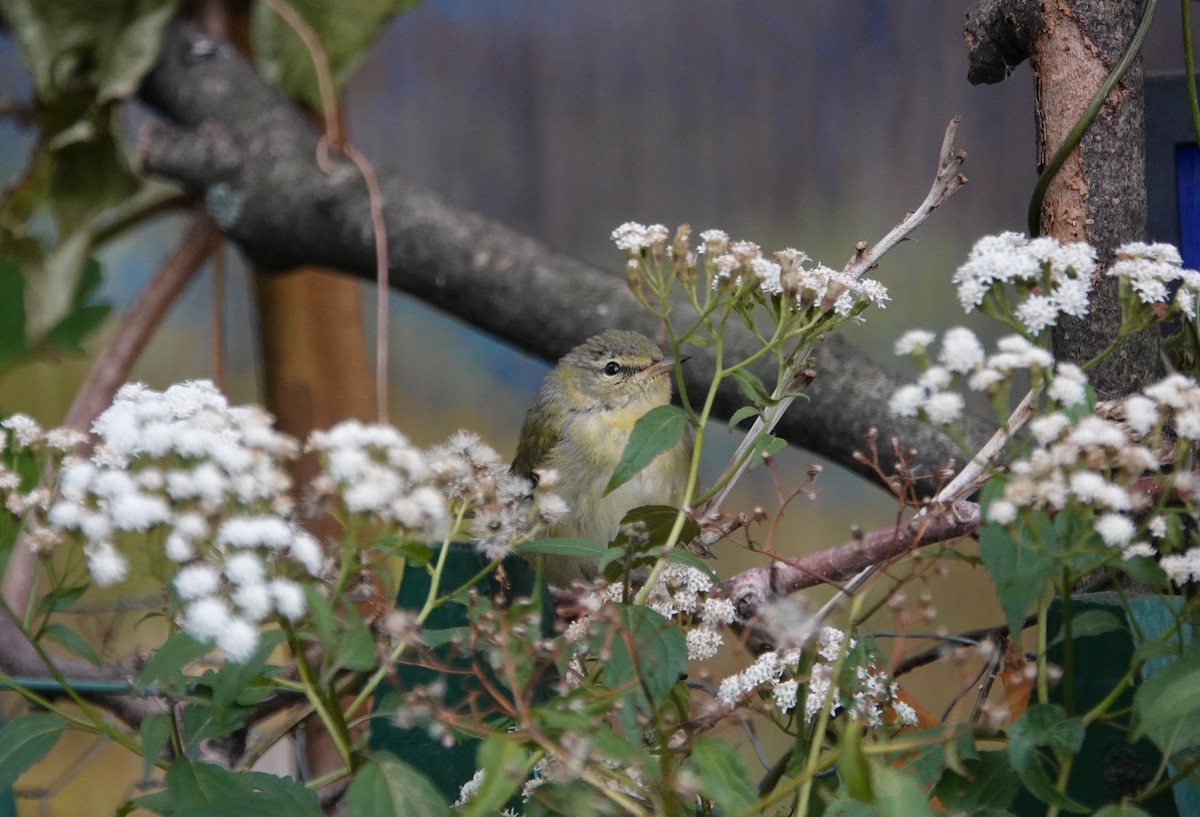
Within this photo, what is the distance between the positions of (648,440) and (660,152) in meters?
1.24

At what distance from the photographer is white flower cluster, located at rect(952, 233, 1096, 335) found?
0.43 m

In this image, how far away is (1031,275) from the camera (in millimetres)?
438

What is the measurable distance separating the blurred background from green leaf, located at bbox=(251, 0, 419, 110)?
6.7 inches

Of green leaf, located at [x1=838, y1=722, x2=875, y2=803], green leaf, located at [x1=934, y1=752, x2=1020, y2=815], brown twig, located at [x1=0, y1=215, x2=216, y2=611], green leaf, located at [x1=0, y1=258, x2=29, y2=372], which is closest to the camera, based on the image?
green leaf, located at [x1=838, y1=722, x2=875, y2=803]

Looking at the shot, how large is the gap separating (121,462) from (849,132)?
1.36 m

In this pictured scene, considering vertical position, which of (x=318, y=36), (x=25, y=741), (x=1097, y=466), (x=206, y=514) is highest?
(x=318, y=36)

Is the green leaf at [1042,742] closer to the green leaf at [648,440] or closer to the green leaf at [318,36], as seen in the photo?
the green leaf at [648,440]

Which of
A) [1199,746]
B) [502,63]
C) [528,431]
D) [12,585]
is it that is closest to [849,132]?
[502,63]

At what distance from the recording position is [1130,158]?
1.99ft

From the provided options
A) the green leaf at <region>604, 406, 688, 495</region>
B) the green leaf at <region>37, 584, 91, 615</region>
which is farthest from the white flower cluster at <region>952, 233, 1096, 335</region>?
the green leaf at <region>37, 584, 91, 615</region>

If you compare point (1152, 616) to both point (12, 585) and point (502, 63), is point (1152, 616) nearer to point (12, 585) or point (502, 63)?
point (12, 585)

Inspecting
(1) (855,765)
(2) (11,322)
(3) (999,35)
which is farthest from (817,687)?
(2) (11,322)

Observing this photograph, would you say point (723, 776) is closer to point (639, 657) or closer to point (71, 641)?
point (639, 657)

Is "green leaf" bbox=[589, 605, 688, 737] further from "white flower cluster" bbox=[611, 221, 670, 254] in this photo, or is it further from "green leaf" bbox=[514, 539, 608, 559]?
"white flower cluster" bbox=[611, 221, 670, 254]
